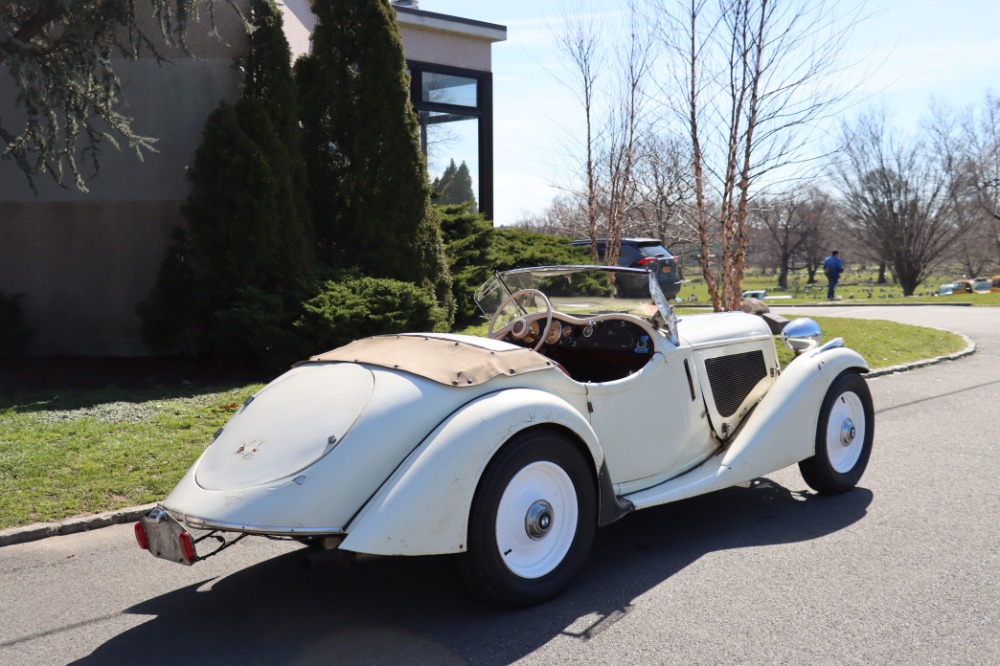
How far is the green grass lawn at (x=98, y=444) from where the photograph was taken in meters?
5.49

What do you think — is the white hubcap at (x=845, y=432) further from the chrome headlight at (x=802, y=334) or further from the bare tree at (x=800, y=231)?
the bare tree at (x=800, y=231)

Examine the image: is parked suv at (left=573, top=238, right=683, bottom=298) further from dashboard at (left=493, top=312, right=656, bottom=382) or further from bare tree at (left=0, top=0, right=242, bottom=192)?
dashboard at (left=493, top=312, right=656, bottom=382)

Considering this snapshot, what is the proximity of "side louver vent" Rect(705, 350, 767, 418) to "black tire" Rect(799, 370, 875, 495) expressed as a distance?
0.46m

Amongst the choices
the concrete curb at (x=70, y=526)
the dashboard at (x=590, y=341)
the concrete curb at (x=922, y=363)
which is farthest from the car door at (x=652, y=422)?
the concrete curb at (x=922, y=363)

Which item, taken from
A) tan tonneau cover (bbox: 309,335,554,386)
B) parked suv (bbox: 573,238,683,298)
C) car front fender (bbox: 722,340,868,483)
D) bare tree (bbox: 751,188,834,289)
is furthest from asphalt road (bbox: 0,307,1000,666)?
bare tree (bbox: 751,188,834,289)

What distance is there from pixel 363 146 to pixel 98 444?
5.23 metres

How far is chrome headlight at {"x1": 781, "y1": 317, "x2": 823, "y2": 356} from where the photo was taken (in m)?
5.90

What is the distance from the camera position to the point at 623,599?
392 centimetres

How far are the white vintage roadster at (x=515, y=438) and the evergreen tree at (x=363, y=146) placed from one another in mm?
5166

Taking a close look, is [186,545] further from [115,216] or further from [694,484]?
[115,216]

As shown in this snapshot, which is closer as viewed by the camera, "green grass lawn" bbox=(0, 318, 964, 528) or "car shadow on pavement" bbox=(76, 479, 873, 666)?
"car shadow on pavement" bbox=(76, 479, 873, 666)

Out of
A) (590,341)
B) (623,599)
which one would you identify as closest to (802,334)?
(590,341)

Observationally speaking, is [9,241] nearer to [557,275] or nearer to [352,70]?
[352,70]

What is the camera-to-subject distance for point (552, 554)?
13.0ft
